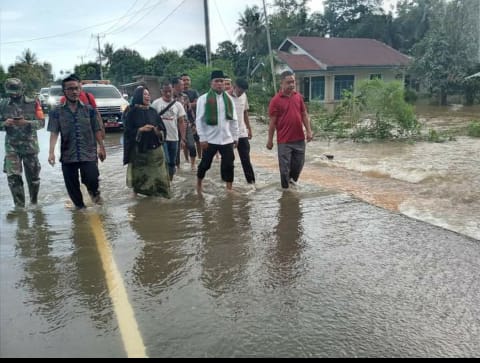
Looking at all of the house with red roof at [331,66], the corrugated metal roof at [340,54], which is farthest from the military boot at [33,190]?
the corrugated metal roof at [340,54]

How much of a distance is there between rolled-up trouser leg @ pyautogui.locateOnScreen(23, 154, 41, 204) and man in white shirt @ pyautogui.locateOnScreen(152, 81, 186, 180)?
1.87m

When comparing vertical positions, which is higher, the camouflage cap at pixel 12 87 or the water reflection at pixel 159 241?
the camouflage cap at pixel 12 87

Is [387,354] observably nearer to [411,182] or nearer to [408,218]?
[408,218]

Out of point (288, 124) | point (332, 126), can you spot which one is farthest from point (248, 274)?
point (332, 126)

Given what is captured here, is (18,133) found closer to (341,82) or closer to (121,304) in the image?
(121,304)

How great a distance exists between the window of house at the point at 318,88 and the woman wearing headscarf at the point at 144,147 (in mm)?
32410

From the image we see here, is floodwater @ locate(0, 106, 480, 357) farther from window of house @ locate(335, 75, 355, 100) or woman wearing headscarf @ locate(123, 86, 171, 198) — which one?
window of house @ locate(335, 75, 355, 100)

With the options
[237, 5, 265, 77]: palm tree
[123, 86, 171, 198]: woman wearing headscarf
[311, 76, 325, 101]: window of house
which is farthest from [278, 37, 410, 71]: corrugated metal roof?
[123, 86, 171, 198]: woman wearing headscarf

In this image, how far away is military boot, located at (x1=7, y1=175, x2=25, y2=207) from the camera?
20.3 ft

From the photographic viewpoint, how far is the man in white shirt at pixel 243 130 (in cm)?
729

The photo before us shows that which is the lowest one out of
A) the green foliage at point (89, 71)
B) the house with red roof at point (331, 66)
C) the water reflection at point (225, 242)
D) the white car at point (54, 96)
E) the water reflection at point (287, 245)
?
the water reflection at point (287, 245)

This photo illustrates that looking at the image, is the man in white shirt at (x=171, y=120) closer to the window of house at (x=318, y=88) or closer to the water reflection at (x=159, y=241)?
the water reflection at (x=159, y=241)

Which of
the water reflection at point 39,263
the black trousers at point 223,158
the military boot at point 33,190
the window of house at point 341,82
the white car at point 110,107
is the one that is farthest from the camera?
the window of house at point 341,82

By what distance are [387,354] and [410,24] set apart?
56.2 metres
